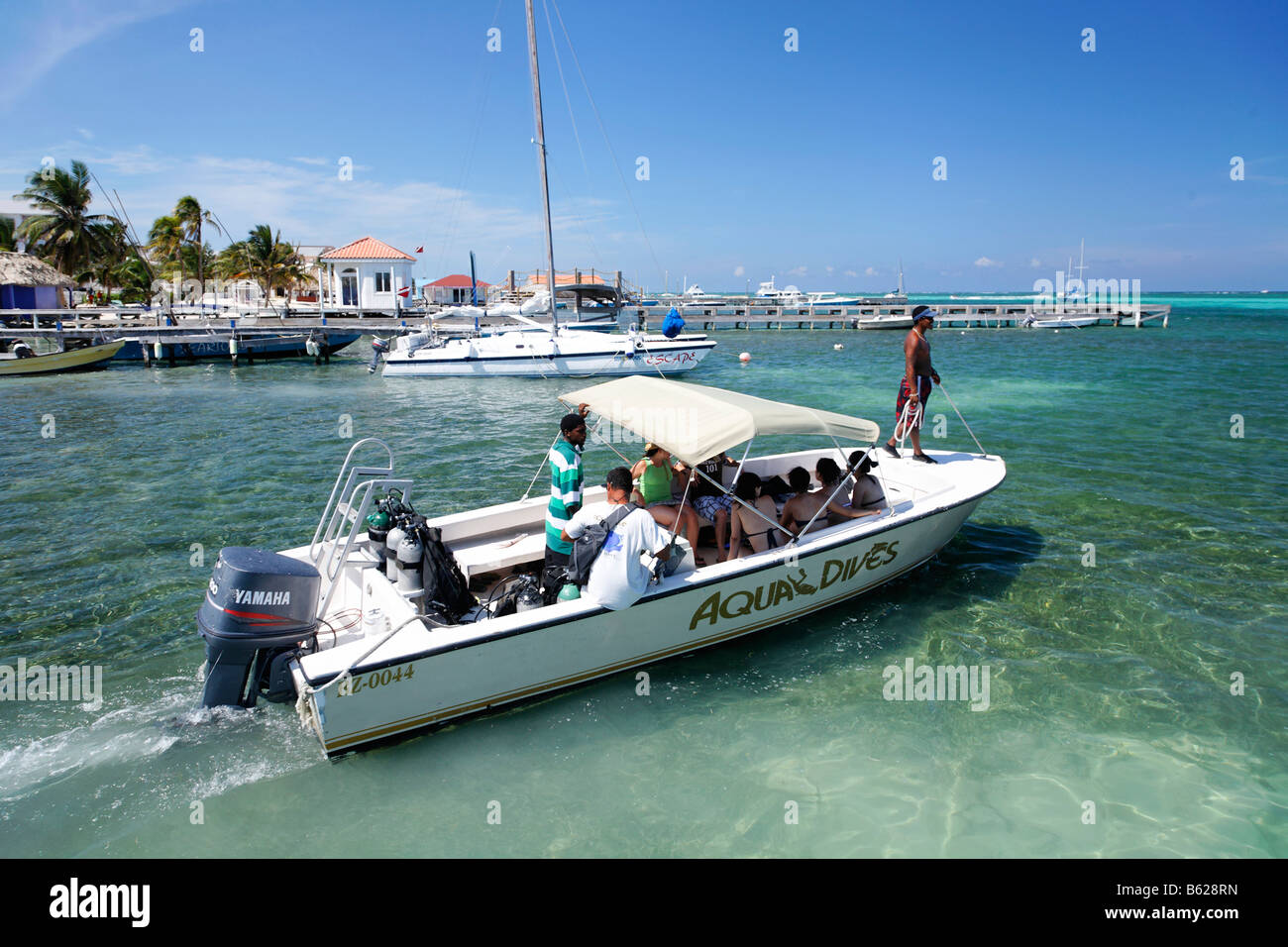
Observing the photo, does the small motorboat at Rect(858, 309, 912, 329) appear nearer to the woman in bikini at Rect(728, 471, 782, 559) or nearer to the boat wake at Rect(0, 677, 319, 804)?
the woman in bikini at Rect(728, 471, 782, 559)

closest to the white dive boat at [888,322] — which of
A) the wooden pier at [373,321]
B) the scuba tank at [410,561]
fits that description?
the wooden pier at [373,321]

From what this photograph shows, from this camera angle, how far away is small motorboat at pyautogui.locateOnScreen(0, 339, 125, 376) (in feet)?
87.6

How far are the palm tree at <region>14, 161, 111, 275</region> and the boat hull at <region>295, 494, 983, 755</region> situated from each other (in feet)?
182

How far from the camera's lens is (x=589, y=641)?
5453mm

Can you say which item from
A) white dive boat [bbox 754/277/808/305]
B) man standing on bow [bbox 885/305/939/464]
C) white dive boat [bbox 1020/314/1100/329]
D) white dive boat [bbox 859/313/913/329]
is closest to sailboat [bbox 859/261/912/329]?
white dive boat [bbox 859/313/913/329]

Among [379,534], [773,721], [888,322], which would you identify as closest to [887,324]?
[888,322]

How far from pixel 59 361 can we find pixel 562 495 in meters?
31.3

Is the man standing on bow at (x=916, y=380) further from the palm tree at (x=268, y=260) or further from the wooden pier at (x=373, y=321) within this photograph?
the palm tree at (x=268, y=260)

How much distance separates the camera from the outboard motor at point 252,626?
4.71 metres

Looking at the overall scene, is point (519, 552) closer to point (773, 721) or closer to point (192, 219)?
point (773, 721)

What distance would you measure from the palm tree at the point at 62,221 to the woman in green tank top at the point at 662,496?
180 ft

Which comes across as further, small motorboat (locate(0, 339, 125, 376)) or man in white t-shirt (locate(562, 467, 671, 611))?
small motorboat (locate(0, 339, 125, 376))
